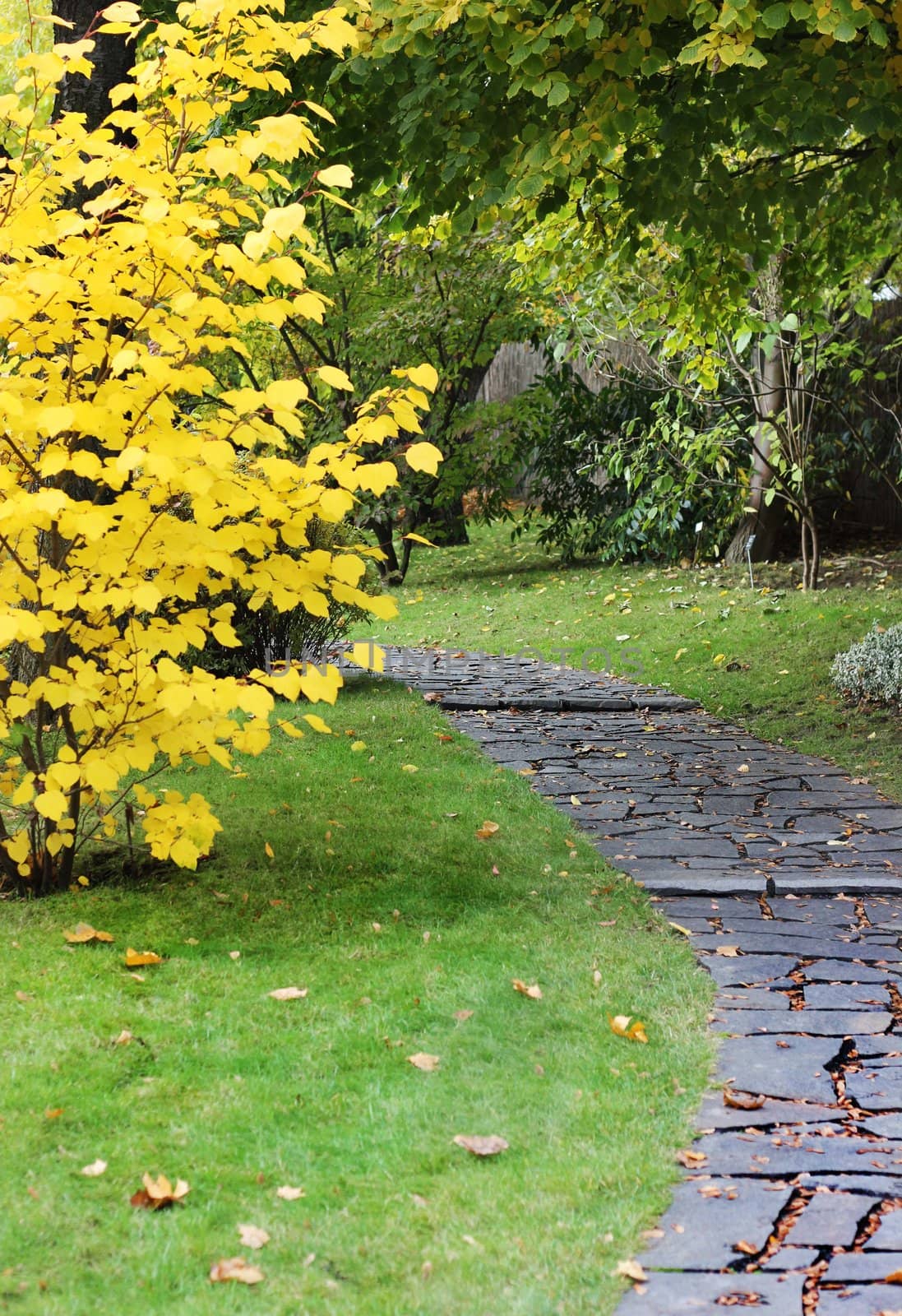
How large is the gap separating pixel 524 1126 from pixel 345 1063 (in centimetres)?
57

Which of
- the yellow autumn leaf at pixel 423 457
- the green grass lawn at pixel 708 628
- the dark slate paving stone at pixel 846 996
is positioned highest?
the yellow autumn leaf at pixel 423 457

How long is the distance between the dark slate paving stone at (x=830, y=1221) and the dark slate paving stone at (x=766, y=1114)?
0.36 meters

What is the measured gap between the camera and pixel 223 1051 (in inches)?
138

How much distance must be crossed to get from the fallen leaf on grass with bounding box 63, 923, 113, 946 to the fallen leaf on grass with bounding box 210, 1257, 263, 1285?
187 centimetres

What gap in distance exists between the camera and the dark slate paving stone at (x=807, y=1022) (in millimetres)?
3742

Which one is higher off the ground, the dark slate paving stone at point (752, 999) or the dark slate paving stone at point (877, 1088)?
the dark slate paving stone at point (877, 1088)

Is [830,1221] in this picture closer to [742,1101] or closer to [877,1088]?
[742,1101]

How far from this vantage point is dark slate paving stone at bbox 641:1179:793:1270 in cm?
261

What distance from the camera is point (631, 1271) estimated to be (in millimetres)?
2537

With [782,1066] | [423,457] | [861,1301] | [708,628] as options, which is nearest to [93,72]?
[423,457]

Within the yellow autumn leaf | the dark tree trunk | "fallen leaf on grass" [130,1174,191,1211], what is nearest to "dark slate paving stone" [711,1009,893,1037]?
"fallen leaf on grass" [130,1174,191,1211]

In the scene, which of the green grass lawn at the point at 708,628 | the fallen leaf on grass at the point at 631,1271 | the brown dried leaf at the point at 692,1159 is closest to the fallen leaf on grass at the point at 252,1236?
the fallen leaf on grass at the point at 631,1271

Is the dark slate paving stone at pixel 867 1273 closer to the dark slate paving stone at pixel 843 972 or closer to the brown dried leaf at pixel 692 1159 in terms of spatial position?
the brown dried leaf at pixel 692 1159

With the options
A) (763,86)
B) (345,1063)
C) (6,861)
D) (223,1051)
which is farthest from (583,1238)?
(763,86)
